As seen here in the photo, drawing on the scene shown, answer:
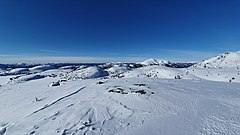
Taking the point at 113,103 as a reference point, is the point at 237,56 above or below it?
above

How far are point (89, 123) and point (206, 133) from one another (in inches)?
99.7

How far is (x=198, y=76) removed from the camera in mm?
14875

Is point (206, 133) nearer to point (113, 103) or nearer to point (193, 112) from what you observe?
point (193, 112)

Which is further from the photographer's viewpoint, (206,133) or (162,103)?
(162,103)

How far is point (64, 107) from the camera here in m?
5.57

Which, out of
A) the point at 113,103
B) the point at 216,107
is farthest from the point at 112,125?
the point at 216,107

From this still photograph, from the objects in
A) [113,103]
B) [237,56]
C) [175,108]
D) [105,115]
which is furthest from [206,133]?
[237,56]

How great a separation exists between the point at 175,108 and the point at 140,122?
1.44 m

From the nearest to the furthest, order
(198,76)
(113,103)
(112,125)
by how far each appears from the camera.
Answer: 1. (112,125)
2. (113,103)
3. (198,76)

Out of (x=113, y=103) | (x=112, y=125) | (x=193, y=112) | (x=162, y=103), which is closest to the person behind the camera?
(x=112, y=125)

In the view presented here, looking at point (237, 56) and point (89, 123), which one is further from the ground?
point (237, 56)

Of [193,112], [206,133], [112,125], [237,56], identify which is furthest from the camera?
[237,56]

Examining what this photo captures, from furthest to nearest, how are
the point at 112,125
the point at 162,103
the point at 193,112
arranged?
the point at 162,103, the point at 193,112, the point at 112,125

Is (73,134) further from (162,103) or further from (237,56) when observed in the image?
(237,56)
